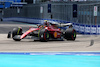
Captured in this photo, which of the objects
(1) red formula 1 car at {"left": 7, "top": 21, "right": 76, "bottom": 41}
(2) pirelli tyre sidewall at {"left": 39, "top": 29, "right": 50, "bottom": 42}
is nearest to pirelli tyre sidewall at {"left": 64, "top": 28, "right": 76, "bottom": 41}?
(1) red formula 1 car at {"left": 7, "top": 21, "right": 76, "bottom": 41}

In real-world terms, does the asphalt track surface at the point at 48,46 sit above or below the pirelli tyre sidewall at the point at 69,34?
below

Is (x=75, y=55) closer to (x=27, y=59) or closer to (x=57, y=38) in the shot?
(x=27, y=59)

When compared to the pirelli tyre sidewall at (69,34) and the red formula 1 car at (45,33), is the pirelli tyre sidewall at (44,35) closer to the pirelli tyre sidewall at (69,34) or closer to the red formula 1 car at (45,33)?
the red formula 1 car at (45,33)

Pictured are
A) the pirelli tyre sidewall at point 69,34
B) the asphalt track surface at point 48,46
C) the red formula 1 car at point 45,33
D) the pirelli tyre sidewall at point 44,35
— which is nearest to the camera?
the asphalt track surface at point 48,46

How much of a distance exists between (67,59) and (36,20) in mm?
43424

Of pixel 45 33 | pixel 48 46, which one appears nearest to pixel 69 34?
pixel 45 33

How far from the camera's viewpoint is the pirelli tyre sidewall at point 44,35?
19266mm

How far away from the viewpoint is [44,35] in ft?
63.5

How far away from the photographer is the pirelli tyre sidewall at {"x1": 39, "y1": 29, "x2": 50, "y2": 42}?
1927 centimetres

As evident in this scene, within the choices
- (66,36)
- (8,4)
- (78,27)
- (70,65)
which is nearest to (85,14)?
(78,27)

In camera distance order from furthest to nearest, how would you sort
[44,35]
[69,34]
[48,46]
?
[69,34] < [44,35] < [48,46]

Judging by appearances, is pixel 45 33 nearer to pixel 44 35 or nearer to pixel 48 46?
pixel 44 35

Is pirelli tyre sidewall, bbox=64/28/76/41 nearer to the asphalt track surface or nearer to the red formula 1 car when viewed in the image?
the red formula 1 car

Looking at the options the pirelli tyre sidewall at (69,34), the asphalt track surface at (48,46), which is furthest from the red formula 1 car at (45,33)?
the asphalt track surface at (48,46)
